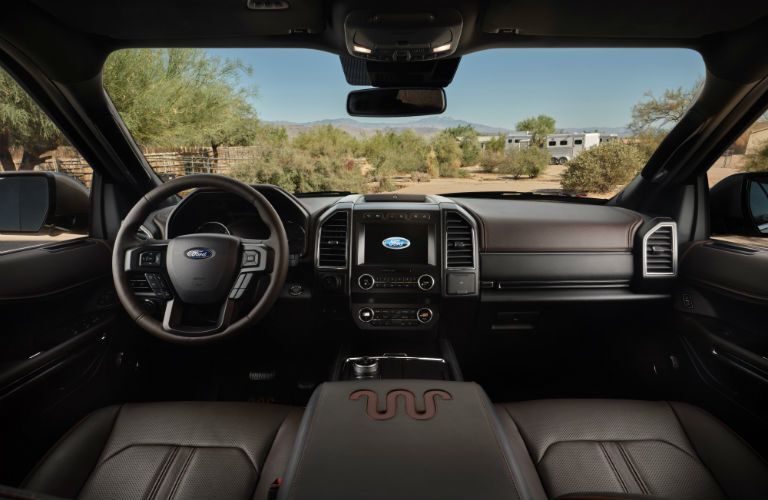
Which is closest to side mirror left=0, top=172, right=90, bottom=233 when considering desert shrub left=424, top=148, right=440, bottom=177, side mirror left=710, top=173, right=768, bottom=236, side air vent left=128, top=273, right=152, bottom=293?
side air vent left=128, top=273, right=152, bottom=293

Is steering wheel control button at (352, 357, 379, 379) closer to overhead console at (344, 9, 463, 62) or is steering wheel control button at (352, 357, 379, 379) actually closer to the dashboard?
the dashboard

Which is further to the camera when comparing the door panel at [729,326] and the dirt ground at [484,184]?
the dirt ground at [484,184]

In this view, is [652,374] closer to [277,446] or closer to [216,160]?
[277,446]

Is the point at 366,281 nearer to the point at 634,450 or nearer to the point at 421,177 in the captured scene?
the point at 421,177

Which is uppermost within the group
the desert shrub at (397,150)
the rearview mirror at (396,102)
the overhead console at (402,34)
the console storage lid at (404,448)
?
the overhead console at (402,34)

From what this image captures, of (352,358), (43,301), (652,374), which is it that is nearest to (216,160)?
(43,301)

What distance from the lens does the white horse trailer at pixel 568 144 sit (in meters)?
3.27

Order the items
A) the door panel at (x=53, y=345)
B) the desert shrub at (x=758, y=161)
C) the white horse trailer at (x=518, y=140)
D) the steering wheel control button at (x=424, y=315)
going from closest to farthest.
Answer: the door panel at (x=53, y=345) < the desert shrub at (x=758, y=161) < the steering wheel control button at (x=424, y=315) < the white horse trailer at (x=518, y=140)

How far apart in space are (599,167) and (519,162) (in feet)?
1.84

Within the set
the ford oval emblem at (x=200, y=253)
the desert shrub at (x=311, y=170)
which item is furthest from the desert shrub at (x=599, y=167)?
the ford oval emblem at (x=200, y=253)

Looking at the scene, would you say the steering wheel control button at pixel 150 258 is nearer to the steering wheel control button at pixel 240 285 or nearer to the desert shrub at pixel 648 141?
the steering wheel control button at pixel 240 285

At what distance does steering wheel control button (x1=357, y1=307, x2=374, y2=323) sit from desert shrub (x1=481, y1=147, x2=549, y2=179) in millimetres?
1309

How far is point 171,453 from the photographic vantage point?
71.5 inches

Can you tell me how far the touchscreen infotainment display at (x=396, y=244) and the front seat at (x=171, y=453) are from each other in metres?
1.09
